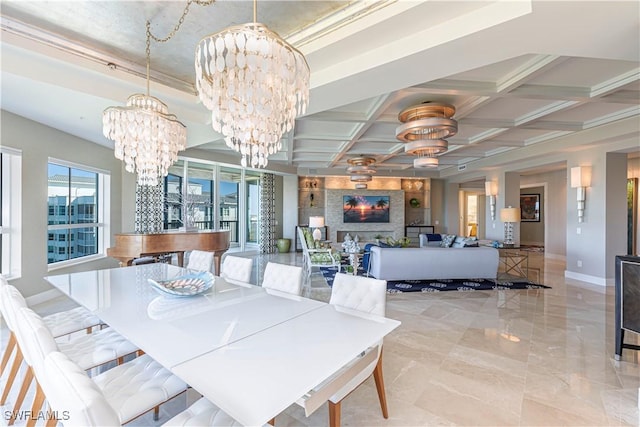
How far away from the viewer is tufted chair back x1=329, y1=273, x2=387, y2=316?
1.99 metres

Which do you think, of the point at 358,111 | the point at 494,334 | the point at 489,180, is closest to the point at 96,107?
the point at 358,111

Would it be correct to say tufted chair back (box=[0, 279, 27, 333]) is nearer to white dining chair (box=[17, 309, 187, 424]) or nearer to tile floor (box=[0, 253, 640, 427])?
white dining chair (box=[17, 309, 187, 424])

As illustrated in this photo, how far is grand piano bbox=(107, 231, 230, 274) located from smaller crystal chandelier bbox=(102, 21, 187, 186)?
1.18m

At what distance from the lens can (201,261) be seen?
3508mm

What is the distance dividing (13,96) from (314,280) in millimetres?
4972

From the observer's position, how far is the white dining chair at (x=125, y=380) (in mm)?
1168

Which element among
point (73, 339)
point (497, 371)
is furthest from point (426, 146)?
point (73, 339)

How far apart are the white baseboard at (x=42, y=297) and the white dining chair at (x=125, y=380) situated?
3.59 meters

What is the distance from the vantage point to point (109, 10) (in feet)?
7.73

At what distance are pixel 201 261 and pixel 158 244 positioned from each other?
3.54 feet

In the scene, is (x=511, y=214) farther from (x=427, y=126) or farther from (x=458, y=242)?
(x=427, y=126)

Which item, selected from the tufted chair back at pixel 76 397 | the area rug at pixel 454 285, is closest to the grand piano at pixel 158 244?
the area rug at pixel 454 285

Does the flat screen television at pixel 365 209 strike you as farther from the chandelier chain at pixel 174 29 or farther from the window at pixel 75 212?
the chandelier chain at pixel 174 29

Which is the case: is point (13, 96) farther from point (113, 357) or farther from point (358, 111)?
point (358, 111)
